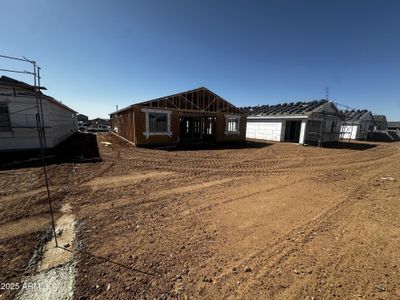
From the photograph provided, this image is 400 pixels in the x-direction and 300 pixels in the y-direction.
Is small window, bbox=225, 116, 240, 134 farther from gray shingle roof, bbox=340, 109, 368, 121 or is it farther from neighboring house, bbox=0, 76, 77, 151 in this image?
gray shingle roof, bbox=340, 109, 368, 121

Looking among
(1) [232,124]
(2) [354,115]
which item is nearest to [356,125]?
(2) [354,115]

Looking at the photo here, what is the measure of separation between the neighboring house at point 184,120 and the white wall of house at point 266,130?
4010 mm

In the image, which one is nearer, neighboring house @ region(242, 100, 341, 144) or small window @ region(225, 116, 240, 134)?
neighboring house @ region(242, 100, 341, 144)

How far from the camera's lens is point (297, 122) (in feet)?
72.2

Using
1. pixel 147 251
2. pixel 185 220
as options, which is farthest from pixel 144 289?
pixel 185 220

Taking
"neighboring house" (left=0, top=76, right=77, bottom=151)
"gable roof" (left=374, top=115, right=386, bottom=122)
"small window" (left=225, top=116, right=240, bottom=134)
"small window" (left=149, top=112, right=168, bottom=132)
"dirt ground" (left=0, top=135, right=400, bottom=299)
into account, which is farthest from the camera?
"gable roof" (left=374, top=115, right=386, bottom=122)

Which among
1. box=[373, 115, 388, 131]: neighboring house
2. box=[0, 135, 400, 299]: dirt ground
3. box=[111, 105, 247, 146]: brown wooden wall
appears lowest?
box=[0, 135, 400, 299]: dirt ground

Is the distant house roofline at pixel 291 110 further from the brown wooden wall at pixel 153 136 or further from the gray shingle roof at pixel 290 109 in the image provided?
the brown wooden wall at pixel 153 136

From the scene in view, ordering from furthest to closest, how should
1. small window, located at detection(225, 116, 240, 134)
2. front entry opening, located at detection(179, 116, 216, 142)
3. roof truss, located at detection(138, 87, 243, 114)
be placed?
front entry opening, located at detection(179, 116, 216, 142) → small window, located at detection(225, 116, 240, 134) → roof truss, located at detection(138, 87, 243, 114)

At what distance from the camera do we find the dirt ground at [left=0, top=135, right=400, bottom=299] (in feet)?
8.36

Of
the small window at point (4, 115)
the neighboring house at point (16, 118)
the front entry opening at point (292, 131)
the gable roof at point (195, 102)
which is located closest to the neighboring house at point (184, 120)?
the gable roof at point (195, 102)

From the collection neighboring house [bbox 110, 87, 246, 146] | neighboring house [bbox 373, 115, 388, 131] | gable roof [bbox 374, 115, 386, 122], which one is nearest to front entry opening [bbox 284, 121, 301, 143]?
neighboring house [bbox 110, 87, 246, 146]

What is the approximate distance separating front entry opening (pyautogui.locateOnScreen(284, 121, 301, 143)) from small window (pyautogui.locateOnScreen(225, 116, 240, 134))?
20.1 feet

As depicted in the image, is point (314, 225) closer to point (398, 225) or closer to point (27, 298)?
point (398, 225)
